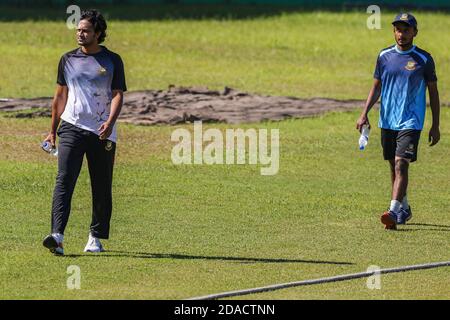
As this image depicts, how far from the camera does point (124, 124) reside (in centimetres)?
2509

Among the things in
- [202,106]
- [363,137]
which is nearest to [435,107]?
[363,137]

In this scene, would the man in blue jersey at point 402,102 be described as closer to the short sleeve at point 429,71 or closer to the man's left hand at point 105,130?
the short sleeve at point 429,71

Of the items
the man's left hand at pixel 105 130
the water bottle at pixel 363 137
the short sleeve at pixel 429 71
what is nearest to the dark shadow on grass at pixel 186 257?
the man's left hand at pixel 105 130

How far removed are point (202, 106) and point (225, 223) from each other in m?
10.6

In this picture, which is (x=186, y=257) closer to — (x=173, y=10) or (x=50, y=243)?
(x=50, y=243)

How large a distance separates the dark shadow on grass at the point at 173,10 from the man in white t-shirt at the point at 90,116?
1045 inches

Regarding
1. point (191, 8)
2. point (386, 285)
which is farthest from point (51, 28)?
point (386, 285)

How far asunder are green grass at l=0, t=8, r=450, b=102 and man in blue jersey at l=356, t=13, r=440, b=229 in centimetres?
1307

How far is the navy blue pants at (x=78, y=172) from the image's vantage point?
45.5 feet

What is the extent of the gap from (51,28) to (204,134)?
1523 centimetres

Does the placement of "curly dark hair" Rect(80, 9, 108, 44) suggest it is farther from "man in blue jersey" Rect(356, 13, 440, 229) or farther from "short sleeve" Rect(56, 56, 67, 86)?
"man in blue jersey" Rect(356, 13, 440, 229)
